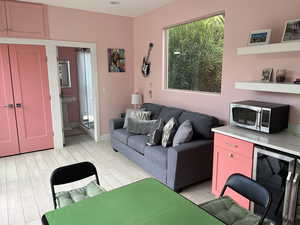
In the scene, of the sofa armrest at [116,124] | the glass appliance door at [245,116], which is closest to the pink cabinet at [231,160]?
the glass appliance door at [245,116]

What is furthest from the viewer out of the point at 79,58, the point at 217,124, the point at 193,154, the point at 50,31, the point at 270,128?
the point at 79,58

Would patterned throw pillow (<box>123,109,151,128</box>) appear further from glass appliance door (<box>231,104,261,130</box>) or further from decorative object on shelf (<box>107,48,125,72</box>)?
glass appliance door (<box>231,104,261,130</box>)

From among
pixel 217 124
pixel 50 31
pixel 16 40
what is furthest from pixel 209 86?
pixel 16 40

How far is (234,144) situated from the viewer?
7.67 ft

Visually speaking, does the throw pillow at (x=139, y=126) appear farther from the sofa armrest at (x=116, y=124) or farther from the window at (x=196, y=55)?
the window at (x=196, y=55)

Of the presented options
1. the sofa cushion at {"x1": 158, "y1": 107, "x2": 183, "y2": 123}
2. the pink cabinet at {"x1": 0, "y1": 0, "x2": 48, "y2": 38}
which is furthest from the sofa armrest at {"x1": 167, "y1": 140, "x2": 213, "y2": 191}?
the pink cabinet at {"x1": 0, "y1": 0, "x2": 48, "y2": 38}

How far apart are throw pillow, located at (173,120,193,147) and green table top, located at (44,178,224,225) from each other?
1.46m

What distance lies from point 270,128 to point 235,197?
32.7 inches

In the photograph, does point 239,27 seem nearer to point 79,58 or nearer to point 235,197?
point 235,197

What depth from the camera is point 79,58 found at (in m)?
5.75

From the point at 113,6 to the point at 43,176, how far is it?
323cm

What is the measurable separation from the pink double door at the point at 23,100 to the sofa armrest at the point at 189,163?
289cm

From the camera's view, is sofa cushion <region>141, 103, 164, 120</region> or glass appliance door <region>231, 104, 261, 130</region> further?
sofa cushion <region>141, 103, 164, 120</region>

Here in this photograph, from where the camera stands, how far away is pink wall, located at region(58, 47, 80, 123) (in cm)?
584
